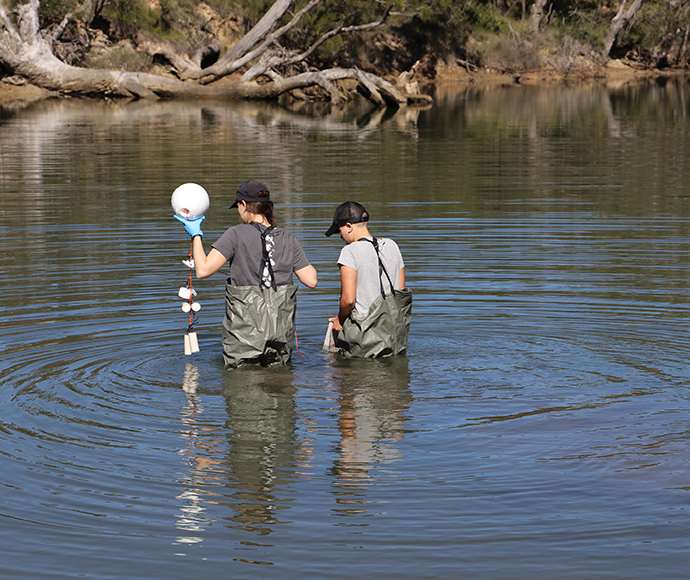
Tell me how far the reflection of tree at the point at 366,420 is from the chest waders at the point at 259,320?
1.92 ft

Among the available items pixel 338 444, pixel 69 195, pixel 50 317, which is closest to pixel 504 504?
pixel 338 444

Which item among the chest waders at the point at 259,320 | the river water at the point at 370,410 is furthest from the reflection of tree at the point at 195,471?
the chest waders at the point at 259,320

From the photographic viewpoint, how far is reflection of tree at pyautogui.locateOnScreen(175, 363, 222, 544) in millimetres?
5195

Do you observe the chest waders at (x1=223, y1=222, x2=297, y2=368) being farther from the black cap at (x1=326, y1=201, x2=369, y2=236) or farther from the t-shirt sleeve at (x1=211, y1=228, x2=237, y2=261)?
the black cap at (x1=326, y1=201, x2=369, y2=236)

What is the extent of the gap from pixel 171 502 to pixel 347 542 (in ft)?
3.61

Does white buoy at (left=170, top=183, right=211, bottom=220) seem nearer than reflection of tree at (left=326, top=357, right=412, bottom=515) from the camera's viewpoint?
No

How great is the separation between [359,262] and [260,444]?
1.85 meters

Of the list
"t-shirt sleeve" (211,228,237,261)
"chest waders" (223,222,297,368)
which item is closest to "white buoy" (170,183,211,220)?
"t-shirt sleeve" (211,228,237,261)

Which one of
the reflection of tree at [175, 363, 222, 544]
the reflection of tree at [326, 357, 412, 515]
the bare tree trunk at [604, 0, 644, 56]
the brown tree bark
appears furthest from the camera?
the bare tree trunk at [604, 0, 644, 56]

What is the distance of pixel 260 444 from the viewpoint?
252 inches

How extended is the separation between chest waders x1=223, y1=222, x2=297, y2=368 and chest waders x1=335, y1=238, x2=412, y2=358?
0.48m

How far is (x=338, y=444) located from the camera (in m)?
6.35

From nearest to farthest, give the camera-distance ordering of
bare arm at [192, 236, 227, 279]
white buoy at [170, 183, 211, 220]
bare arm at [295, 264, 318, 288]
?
white buoy at [170, 183, 211, 220] → bare arm at [192, 236, 227, 279] → bare arm at [295, 264, 318, 288]

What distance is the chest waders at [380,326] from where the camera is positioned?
7789mm
